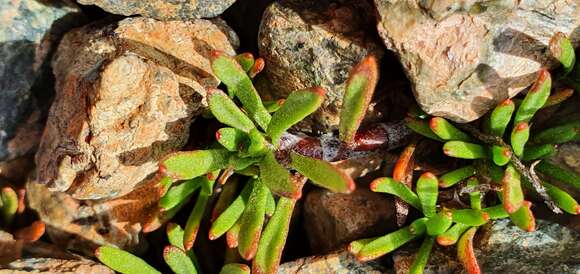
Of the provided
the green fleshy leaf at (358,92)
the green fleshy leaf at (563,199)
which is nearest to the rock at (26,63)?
the green fleshy leaf at (358,92)

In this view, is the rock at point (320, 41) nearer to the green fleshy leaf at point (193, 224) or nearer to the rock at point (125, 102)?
the rock at point (125, 102)

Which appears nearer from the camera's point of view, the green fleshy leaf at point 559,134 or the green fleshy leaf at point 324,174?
the green fleshy leaf at point 324,174

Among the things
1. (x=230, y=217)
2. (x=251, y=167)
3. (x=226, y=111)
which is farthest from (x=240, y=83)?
(x=230, y=217)

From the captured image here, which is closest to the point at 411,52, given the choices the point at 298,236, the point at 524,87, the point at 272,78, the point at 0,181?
the point at 524,87

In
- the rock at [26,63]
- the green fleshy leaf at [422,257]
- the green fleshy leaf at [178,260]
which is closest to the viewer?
the green fleshy leaf at [422,257]

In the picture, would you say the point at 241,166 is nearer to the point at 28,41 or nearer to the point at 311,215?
the point at 311,215

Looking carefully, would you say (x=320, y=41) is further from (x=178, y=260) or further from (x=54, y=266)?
(x=54, y=266)

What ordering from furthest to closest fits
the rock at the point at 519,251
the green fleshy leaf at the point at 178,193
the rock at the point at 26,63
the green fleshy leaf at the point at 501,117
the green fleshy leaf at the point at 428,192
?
the rock at the point at 26,63, the green fleshy leaf at the point at 178,193, the rock at the point at 519,251, the green fleshy leaf at the point at 428,192, the green fleshy leaf at the point at 501,117
